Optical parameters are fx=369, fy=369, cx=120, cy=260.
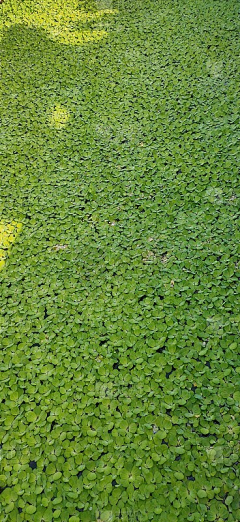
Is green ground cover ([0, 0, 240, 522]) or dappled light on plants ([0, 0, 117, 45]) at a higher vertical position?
dappled light on plants ([0, 0, 117, 45])

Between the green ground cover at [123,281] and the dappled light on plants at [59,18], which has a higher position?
the dappled light on plants at [59,18]

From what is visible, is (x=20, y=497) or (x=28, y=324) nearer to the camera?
(x=20, y=497)

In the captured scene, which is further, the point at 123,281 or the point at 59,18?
the point at 59,18

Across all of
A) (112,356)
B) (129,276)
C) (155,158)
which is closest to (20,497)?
(112,356)

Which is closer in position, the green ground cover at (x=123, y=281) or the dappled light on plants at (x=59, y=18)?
the green ground cover at (x=123, y=281)

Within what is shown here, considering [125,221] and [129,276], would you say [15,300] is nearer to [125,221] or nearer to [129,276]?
[129,276]

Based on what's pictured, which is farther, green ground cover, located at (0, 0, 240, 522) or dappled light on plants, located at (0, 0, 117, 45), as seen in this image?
dappled light on plants, located at (0, 0, 117, 45)

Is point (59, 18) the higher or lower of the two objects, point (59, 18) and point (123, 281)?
the higher

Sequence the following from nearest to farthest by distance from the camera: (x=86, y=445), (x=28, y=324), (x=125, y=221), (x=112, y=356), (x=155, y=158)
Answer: (x=86, y=445), (x=112, y=356), (x=28, y=324), (x=125, y=221), (x=155, y=158)
